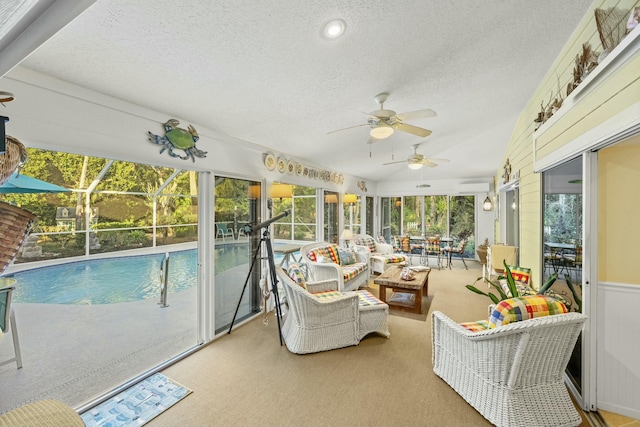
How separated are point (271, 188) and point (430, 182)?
633 centimetres

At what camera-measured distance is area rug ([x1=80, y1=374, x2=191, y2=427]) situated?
2074 mm

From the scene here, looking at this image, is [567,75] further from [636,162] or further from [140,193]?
[140,193]

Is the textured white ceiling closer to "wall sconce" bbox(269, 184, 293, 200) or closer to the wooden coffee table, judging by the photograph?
"wall sconce" bbox(269, 184, 293, 200)

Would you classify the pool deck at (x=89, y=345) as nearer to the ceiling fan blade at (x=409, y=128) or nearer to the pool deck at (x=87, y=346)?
the pool deck at (x=87, y=346)

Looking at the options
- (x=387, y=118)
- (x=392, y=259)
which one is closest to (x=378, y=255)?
(x=392, y=259)

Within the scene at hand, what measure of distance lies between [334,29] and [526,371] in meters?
2.73

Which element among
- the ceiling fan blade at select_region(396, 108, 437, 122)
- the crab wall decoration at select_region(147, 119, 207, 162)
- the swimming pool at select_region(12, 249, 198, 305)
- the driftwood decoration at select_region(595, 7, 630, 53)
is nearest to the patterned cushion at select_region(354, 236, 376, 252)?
the swimming pool at select_region(12, 249, 198, 305)

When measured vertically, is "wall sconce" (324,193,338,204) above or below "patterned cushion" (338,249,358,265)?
above

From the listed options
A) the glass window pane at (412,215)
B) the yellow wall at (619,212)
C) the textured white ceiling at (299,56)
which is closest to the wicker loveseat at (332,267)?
the textured white ceiling at (299,56)

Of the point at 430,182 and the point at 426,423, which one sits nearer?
the point at 426,423

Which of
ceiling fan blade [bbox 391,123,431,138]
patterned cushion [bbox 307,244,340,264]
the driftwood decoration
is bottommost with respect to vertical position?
patterned cushion [bbox 307,244,340,264]

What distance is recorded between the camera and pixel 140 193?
25.9ft

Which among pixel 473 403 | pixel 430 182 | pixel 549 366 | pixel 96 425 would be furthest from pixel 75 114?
pixel 430 182

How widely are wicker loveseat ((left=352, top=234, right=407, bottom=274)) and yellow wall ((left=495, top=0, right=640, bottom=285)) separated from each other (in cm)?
238
